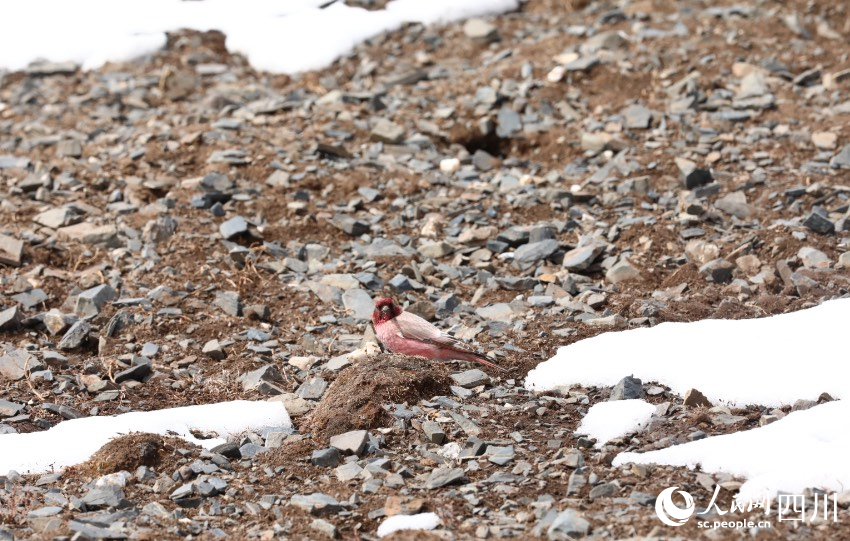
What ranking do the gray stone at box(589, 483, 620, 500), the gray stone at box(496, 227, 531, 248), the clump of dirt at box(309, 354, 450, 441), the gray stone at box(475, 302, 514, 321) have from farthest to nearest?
1. the gray stone at box(496, 227, 531, 248)
2. the gray stone at box(475, 302, 514, 321)
3. the clump of dirt at box(309, 354, 450, 441)
4. the gray stone at box(589, 483, 620, 500)

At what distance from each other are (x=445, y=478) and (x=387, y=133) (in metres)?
6.53

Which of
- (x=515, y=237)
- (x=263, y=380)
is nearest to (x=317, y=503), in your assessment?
(x=263, y=380)

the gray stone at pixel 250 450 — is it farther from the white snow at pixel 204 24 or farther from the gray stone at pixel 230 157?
the white snow at pixel 204 24

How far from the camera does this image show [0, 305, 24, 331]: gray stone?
7.98 metres

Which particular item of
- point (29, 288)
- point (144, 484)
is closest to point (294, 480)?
point (144, 484)

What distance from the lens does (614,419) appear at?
19.7 ft

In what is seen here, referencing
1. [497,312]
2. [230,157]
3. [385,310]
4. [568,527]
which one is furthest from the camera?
[230,157]

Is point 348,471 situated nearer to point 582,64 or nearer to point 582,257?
point 582,257

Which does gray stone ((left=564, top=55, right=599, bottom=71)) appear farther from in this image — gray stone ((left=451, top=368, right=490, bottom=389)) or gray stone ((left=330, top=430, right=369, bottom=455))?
gray stone ((left=330, top=430, right=369, bottom=455))

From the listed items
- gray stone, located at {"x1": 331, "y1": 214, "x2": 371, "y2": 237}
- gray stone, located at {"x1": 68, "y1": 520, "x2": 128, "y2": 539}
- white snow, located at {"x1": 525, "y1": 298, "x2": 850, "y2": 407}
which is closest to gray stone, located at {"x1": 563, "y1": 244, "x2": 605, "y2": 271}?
white snow, located at {"x1": 525, "y1": 298, "x2": 850, "y2": 407}

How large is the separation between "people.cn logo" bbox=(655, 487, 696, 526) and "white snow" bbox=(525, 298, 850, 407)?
126cm

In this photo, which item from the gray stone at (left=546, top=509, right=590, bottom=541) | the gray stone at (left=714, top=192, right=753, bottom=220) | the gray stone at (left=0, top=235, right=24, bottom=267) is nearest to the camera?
the gray stone at (left=546, top=509, right=590, bottom=541)

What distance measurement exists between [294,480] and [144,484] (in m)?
0.85

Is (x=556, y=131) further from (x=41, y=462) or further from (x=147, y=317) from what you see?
(x=41, y=462)
